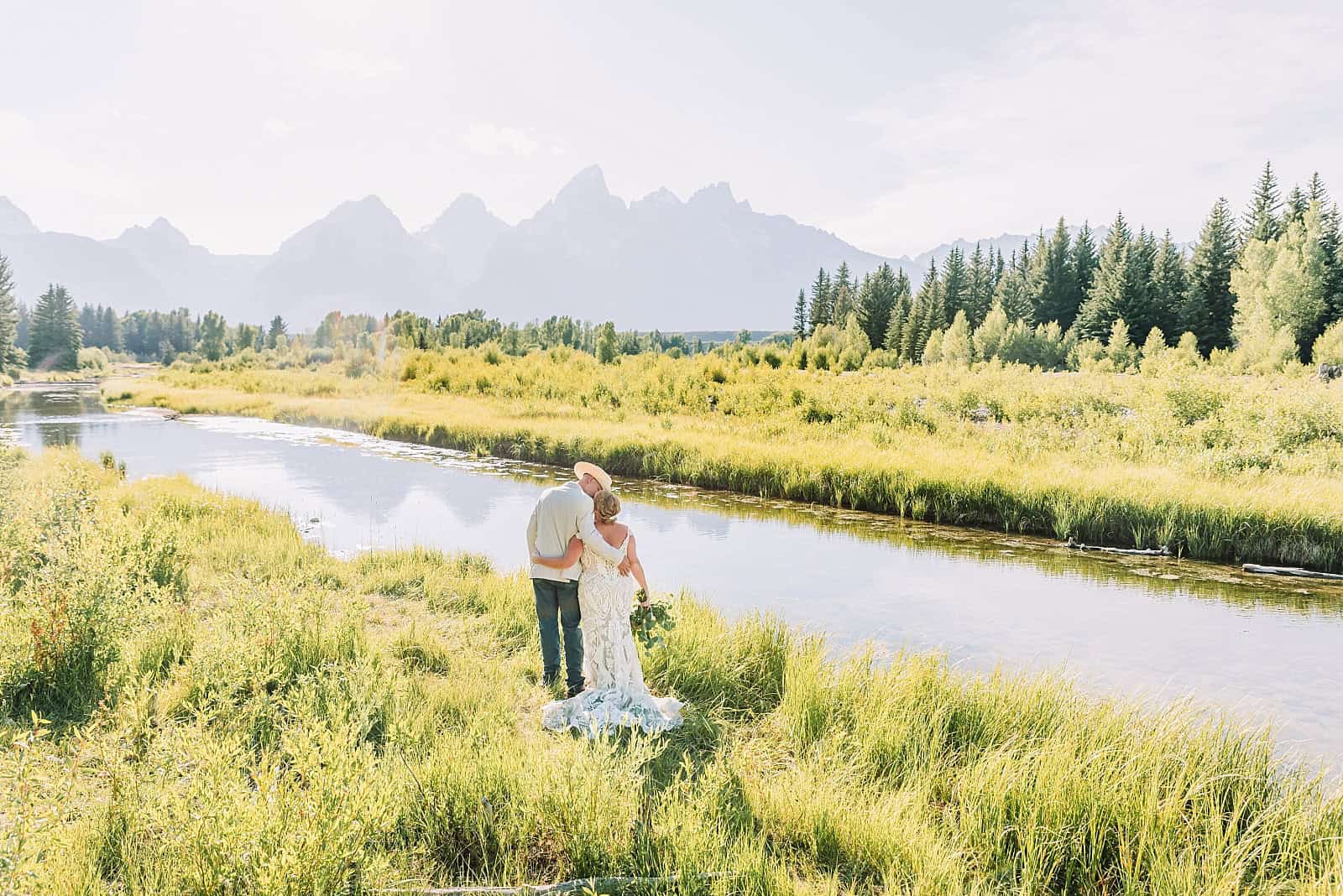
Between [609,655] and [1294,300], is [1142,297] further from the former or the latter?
[609,655]

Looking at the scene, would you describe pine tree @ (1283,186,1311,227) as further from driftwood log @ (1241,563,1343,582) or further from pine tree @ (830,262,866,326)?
driftwood log @ (1241,563,1343,582)

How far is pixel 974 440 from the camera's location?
21875mm

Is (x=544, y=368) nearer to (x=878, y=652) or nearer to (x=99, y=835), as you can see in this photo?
(x=878, y=652)

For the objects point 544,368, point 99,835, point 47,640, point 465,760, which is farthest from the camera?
point 544,368

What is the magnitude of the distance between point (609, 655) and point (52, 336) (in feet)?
385

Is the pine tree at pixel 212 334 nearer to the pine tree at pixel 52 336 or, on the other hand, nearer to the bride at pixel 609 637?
the pine tree at pixel 52 336

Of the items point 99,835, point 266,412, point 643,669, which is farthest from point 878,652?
point 266,412

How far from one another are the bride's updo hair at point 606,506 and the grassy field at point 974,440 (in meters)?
12.1

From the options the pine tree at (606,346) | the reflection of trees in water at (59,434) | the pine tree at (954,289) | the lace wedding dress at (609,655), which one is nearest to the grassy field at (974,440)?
the reflection of trees in water at (59,434)

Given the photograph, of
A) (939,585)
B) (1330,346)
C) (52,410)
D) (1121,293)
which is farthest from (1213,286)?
(52,410)

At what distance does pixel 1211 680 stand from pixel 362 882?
9094 millimetres

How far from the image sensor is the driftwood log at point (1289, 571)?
1243 centimetres

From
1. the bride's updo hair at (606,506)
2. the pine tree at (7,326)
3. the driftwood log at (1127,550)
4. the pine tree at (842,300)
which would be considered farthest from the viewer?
the pine tree at (842,300)

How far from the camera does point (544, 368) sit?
44.7 meters
